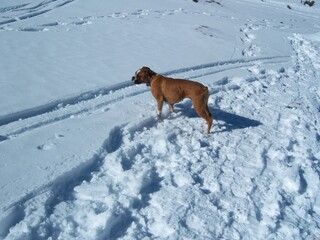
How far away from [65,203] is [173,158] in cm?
192

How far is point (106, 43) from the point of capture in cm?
1110

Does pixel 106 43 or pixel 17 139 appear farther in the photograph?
pixel 106 43

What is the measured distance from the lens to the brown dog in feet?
21.3

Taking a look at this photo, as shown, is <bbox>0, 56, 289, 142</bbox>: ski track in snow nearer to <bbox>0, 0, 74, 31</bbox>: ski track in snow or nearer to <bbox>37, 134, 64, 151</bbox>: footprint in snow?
<bbox>37, 134, 64, 151</bbox>: footprint in snow

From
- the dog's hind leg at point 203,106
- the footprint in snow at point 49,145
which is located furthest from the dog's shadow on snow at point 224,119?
the footprint in snow at point 49,145

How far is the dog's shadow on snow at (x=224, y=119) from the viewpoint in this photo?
7090 millimetres

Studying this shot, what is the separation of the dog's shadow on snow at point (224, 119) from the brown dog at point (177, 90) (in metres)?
0.52

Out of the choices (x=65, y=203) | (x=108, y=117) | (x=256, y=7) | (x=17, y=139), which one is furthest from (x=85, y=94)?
(x=256, y=7)

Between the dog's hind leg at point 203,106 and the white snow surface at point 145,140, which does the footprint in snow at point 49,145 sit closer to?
the white snow surface at point 145,140

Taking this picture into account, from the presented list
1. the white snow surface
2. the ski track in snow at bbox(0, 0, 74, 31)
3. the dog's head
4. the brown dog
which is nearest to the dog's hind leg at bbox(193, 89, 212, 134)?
the brown dog

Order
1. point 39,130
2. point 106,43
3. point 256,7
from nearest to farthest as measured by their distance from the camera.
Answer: point 39,130, point 106,43, point 256,7

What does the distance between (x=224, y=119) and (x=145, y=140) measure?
79.9 inches

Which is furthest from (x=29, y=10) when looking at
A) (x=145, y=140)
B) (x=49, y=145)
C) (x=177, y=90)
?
(x=145, y=140)

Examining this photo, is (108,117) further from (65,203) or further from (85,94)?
(65,203)
